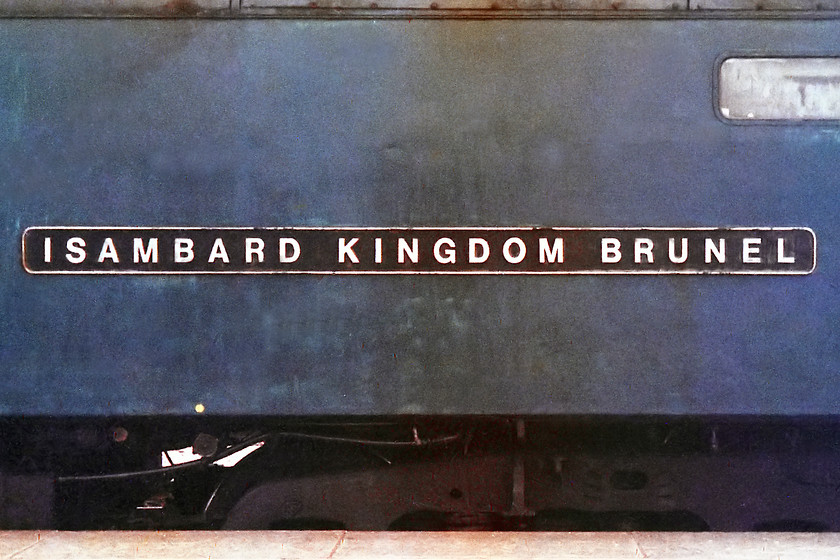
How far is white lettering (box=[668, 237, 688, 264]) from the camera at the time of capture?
3.75 meters

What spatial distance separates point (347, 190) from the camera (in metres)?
3.78

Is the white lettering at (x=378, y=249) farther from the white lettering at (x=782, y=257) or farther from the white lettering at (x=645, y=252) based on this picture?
the white lettering at (x=782, y=257)

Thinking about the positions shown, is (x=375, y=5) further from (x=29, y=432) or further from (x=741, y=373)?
(x=29, y=432)

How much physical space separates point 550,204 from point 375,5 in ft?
3.13

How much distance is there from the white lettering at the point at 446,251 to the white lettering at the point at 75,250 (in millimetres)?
1266

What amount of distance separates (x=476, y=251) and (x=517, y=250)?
0.15 meters

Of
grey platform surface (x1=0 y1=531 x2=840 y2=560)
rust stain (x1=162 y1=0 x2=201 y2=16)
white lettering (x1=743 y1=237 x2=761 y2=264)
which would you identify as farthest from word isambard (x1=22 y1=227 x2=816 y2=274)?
grey platform surface (x1=0 y1=531 x2=840 y2=560)

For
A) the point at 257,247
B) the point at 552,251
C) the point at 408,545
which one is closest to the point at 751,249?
the point at 552,251

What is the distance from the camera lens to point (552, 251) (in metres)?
3.76

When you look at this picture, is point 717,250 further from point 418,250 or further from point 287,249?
point 287,249

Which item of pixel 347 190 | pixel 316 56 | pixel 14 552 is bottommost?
pixel 14 552

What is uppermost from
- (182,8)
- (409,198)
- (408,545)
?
(182,8)

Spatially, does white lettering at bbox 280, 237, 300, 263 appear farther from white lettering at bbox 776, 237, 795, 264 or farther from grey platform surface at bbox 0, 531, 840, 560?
white lettering at bbox 776, 237, 795, 264

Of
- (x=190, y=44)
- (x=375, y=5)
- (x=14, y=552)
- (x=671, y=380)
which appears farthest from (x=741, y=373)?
(x=14, y=552)
